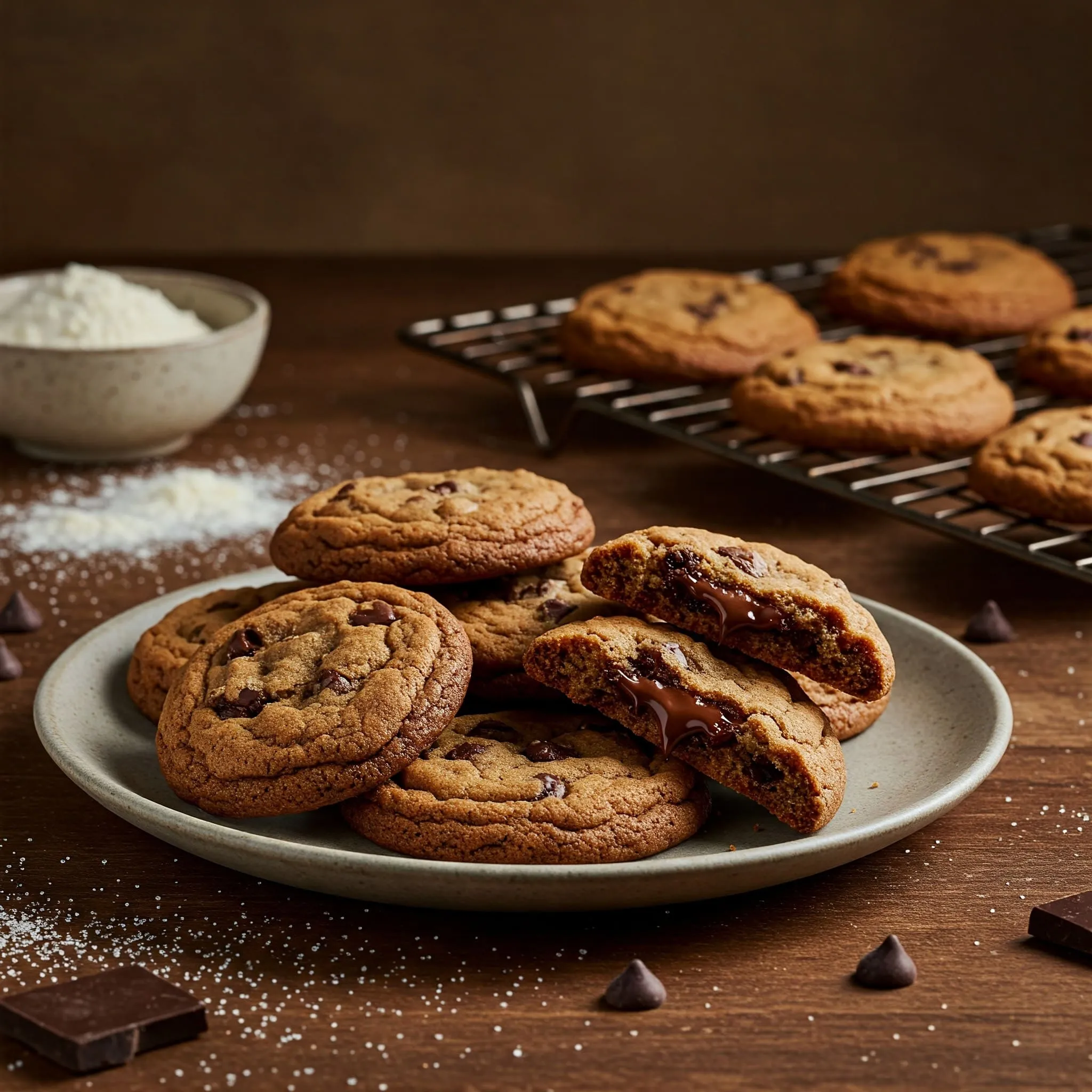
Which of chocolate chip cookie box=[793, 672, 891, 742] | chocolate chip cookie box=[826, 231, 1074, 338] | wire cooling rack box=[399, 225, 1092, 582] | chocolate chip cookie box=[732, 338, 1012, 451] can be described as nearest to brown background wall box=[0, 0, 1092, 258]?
wire cooling rack box=[399, 225, 1092, 582]

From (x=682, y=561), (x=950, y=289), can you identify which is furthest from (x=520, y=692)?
(x=950, y=289)

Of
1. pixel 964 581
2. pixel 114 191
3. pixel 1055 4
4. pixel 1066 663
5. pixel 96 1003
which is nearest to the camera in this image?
pixel 96 1003

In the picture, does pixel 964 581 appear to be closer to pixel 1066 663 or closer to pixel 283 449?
pixel 1066 663

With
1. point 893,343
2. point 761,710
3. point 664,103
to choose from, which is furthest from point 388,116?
point 761,710

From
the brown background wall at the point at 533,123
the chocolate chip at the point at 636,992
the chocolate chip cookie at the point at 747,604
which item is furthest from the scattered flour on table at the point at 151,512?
the brown background wall at the point at 533,123

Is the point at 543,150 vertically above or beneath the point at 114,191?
above
